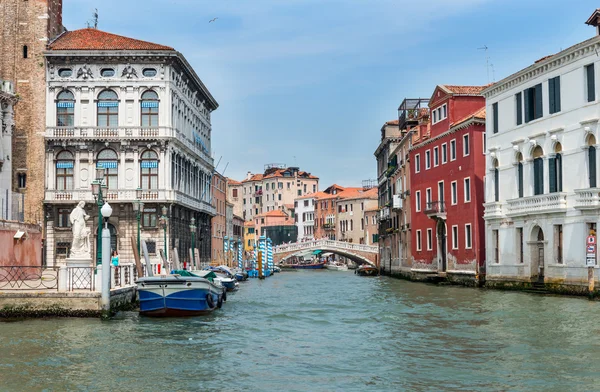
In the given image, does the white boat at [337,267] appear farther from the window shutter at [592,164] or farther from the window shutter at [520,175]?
the window shutter at [592,164]

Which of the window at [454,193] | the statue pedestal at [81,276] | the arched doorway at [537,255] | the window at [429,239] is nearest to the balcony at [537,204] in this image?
the arched doorway at [537,255]

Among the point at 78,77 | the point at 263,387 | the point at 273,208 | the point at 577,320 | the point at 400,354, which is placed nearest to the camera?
the point at 263,387

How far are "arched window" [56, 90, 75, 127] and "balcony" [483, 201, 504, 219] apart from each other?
19.5m

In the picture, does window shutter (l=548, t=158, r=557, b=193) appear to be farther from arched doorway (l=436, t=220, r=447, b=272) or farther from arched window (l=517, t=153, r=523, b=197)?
arched doorway (l=436, t=220, r=447, b=272)

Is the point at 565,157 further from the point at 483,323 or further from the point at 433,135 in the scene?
the point at 433,135

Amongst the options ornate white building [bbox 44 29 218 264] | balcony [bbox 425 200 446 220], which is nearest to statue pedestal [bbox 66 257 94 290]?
ornate white building [bbox 44 29 218 264]

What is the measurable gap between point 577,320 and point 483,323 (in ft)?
7.05

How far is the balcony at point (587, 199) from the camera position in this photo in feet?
83.8

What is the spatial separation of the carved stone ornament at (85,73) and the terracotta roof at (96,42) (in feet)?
3.05

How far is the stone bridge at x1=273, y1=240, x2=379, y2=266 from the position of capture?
6694cm

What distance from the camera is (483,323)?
766 inches

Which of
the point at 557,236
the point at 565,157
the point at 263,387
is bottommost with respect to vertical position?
the point at 263,387

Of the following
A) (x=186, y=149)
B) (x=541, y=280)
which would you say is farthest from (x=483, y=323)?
(x=186, y=149)

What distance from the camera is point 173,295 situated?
2150cm
